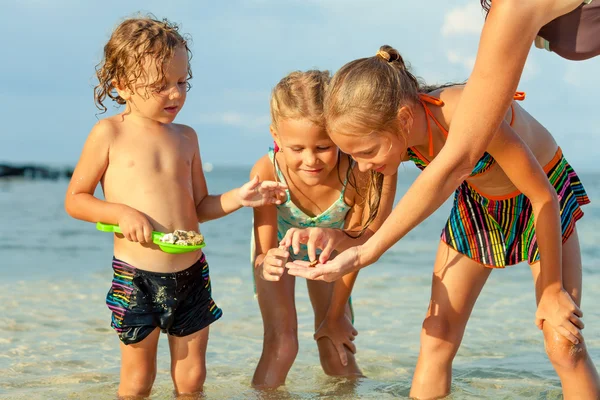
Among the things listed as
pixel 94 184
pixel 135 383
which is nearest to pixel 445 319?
pixel 135 383

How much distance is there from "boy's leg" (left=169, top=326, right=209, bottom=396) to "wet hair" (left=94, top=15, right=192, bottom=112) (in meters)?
1.17

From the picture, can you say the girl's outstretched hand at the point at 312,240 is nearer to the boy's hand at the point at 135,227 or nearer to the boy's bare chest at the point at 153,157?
the boy's hand at the point at 135,227

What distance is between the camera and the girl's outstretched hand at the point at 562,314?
295cm

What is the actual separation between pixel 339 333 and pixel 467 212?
108 cm

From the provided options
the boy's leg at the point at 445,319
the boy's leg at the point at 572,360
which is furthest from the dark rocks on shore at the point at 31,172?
the boy's leg at the point at 572,360

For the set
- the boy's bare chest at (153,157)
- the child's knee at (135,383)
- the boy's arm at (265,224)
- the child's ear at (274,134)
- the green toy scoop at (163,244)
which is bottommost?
the child's knee at (135,383)

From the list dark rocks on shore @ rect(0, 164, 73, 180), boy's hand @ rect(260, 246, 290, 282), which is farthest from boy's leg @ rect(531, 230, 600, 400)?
dark rocks on shore @ rect(0, 164, 73, 180)

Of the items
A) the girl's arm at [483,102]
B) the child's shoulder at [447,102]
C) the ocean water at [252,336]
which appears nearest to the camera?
the girl's arm at [483,102]

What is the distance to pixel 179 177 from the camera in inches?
134

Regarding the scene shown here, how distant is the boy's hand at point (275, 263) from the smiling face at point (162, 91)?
795 mm

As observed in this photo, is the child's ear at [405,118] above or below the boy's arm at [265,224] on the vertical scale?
above

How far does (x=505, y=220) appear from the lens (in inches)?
135

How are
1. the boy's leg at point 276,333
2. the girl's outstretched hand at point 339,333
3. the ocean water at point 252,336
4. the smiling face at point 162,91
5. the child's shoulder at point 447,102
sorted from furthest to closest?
the girl's outstretched hand at point 339,333 < the ocean water at point 252,336 < the boy's leg at point 276,333 < the smiling face at point 162,91 < the child's shoulder at point 447,102

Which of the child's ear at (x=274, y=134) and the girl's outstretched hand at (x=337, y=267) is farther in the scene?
the child's ear at (x=274, y=134)
